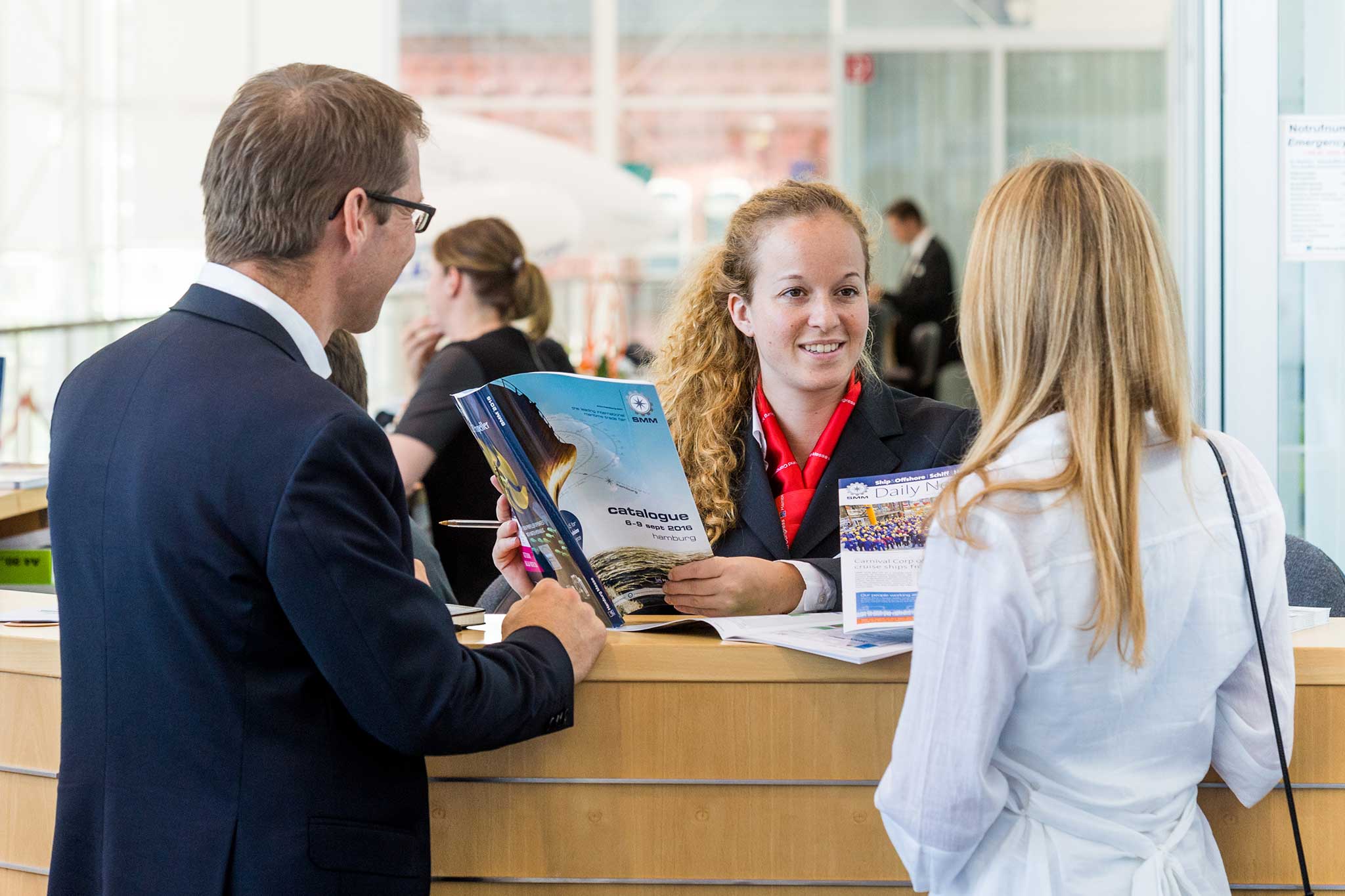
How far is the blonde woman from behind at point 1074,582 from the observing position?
1.24 meters

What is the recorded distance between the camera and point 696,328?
7.86 feet

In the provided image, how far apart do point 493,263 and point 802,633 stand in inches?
101

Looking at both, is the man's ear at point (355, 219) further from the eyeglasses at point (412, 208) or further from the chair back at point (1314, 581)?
the chair back at point (1314, 581)

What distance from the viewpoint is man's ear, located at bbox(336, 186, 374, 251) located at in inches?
57.6

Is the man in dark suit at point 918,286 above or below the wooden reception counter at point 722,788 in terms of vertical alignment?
above

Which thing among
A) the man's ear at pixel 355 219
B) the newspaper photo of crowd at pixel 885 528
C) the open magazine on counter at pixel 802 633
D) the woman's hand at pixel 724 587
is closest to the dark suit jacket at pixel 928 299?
the woman's hand at pixel 724 587

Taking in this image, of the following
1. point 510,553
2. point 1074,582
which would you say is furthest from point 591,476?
point 1074,582

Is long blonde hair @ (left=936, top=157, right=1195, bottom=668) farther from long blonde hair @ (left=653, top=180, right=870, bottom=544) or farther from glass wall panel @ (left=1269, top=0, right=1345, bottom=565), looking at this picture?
glass wall panel @ (left=1269, top=0, right=1345, bottom=565)

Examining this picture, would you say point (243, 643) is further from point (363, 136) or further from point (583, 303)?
point (583, 303)

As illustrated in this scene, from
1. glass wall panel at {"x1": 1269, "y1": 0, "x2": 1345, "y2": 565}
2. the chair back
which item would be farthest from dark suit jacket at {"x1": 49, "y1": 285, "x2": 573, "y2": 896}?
glass wall panel at {"x1": 1269, "y1": 0, "x2": 1345, "y2": 565}

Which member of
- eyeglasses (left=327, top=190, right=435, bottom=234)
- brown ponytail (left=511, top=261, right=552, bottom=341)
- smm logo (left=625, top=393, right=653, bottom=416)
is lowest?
smm logo (left=625, top=393, right=653, bottom=416)

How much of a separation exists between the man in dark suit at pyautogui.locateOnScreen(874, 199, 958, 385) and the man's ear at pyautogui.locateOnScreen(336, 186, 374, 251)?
26.5ft

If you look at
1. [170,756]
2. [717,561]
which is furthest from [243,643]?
[717,561]

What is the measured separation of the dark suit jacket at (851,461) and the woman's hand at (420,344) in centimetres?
241
